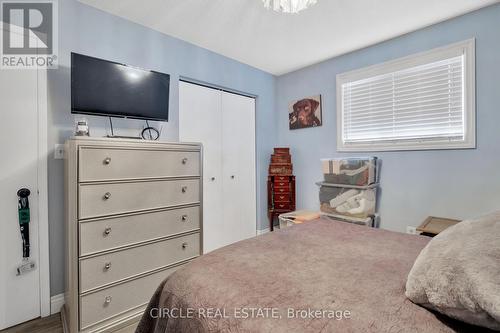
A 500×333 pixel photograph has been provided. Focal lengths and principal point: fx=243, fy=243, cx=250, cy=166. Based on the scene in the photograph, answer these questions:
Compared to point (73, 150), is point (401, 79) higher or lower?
higher

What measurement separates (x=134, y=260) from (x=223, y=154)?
1615 millimetres

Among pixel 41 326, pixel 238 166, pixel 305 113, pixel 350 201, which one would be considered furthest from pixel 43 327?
pixel 305 113

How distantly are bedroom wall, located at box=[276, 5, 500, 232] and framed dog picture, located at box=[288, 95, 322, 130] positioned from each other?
88mm

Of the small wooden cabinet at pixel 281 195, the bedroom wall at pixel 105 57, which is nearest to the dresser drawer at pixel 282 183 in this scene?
the small wooden cabinet at pixel 281 195

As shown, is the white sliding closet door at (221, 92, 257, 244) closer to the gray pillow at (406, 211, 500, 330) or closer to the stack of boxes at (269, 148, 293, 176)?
the stack of boxes at (269, 148, 293, 176)

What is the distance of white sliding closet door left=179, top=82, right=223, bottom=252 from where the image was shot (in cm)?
→ 264

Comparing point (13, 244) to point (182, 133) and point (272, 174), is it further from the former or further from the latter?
point (272, 174)

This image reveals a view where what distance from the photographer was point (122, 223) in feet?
5.50

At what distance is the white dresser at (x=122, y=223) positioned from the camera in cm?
150

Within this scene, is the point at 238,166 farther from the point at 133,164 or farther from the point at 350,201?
the point at 133,164

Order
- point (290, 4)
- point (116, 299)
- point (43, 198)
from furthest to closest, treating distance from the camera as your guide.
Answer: point (43, 198) → point (116, 299) → point (290, 4)

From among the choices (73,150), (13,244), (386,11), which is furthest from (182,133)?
(386,11)

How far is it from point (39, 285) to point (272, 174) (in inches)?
101

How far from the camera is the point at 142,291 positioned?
5.82 ft
